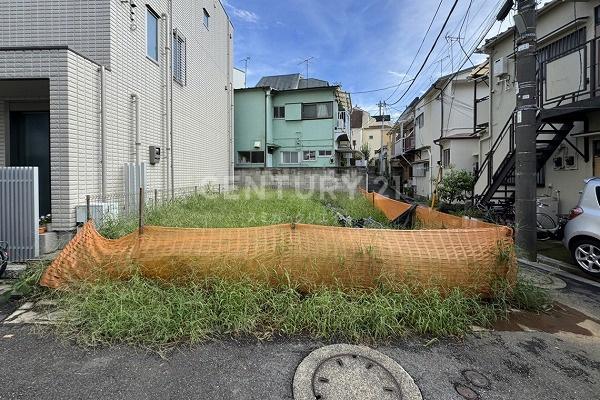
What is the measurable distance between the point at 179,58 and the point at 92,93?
4.69 meters

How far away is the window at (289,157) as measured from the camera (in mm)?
21141

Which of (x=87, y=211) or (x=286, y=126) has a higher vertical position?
(x=286, y=126)

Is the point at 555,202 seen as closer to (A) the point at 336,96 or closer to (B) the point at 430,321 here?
(B) the point at 430,321

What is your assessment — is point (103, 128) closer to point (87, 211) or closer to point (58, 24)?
point (87, 211)

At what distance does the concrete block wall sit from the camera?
17141 millimetres

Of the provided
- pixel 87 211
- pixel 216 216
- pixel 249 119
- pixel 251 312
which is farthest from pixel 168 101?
pixel 249 119

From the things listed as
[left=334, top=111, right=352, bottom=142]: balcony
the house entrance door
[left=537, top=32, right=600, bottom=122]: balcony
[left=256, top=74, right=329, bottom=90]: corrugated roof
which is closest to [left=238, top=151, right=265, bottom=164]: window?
[left=334, top=111, right=352, bottom=142]: balcony

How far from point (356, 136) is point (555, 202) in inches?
1571

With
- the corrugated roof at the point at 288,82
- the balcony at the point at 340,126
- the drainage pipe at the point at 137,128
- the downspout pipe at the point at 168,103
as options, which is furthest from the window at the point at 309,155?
the drainage pipe at the point at 137,128

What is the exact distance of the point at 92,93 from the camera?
235 inches

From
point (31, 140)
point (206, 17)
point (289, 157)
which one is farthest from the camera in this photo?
point (289, 157)

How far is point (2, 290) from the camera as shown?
3.97 metres

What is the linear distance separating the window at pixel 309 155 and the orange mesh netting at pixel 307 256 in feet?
56.8

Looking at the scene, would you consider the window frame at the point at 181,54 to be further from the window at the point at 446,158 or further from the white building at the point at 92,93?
the window at the point at 446,158
